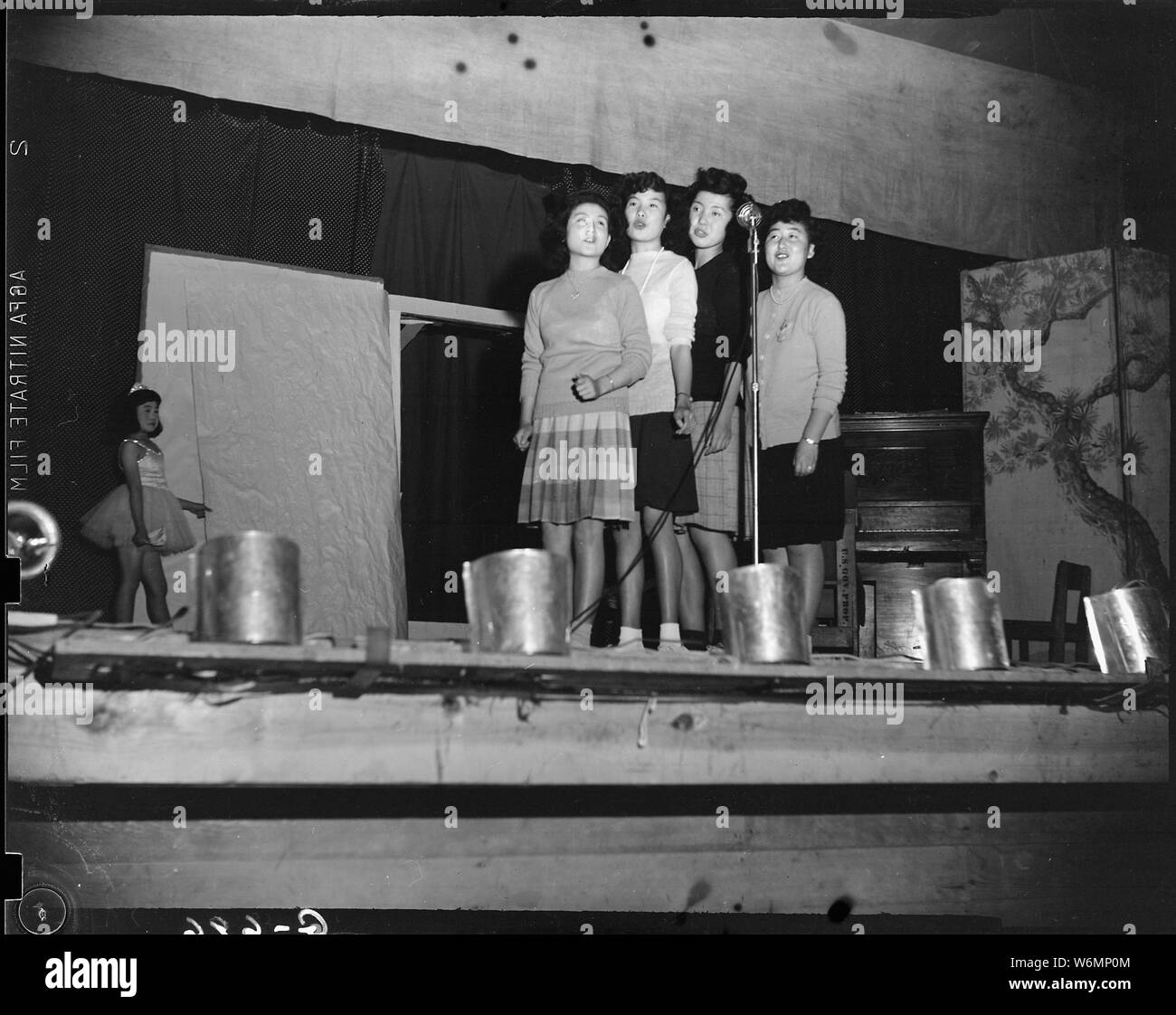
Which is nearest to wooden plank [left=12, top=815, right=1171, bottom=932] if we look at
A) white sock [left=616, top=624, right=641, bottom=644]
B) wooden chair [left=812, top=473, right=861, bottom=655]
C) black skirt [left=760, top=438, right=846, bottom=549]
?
white sock [left=616, top=624, right=641, bottom=644]

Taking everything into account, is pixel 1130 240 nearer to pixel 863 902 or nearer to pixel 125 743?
pixel 863 902

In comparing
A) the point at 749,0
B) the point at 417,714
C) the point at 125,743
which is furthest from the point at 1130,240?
the point at 125,743

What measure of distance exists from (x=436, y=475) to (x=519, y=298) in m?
0.67

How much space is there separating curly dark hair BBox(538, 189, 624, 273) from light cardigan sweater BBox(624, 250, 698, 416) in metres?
0.16

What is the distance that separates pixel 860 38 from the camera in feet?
12.3

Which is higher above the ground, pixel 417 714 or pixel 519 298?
pixel 519 298

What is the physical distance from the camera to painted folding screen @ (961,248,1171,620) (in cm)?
426

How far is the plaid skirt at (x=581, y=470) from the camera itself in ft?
9.36

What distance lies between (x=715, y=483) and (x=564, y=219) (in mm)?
739

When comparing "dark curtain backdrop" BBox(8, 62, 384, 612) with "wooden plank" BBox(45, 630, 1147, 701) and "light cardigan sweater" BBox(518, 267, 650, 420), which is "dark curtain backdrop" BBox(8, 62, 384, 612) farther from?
"wooden plank" BBox(45, 630, 1147, 701)

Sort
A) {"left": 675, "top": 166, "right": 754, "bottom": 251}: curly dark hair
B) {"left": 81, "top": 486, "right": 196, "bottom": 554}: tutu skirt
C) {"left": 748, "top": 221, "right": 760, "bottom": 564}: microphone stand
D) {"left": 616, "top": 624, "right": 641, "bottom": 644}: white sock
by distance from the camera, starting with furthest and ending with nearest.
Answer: {"left": 81, "top": 486, "right": 196, "bottom": 554}: tutu skirt
{"left": 675, "top": 166, "right": 754, "bottom": 251}: curly dark hair
{"left": 748, "top": 221, "right": 760, "bottom": 564}: microphone stand
{"left": 616, "top": 624, "right": 641, "bottom": 644}: white sock

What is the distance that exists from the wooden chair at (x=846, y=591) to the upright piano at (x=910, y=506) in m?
0.02

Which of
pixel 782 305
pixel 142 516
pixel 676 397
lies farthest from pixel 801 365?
pixel 142 516

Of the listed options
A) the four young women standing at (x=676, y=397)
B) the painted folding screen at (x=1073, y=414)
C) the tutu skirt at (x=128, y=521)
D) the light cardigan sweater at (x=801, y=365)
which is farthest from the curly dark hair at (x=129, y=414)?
the painted folding screen at (x=1073, y=414)
